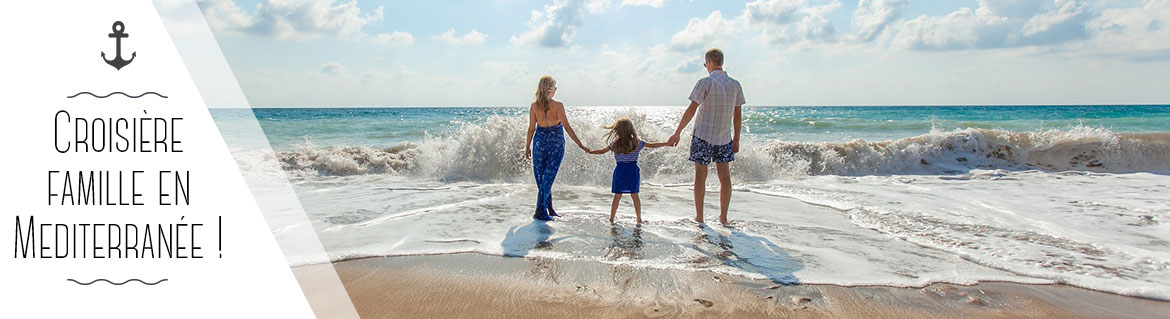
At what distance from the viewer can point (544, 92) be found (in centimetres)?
538

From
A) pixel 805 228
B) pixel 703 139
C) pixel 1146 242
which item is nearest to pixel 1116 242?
pixel 1146 242

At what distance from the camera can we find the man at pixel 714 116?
5102mm

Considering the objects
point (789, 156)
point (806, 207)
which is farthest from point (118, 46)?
point (789, 156)

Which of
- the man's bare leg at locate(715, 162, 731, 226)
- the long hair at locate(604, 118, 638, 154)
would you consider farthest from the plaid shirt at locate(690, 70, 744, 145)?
the long hair at locate(604, 118, 638, 154)

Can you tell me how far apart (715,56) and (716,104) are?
0.45 m

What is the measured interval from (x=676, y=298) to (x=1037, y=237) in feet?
12.4

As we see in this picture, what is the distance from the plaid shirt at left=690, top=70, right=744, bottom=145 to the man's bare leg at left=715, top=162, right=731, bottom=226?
0.25 meters

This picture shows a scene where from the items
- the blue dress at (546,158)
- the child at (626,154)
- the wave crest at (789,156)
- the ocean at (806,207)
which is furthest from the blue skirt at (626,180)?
the wave crest at (789,156)

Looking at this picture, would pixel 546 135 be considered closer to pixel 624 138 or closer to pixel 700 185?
pixel 624 138

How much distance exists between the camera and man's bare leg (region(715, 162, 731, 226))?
528 centimetres

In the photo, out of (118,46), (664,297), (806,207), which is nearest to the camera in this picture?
(664,297)

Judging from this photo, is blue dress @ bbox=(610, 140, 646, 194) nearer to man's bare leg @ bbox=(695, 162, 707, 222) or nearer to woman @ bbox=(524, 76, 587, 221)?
woman @ bbox=(524, 76, 587, 221)

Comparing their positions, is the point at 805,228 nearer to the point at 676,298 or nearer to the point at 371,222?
the point at 676,298

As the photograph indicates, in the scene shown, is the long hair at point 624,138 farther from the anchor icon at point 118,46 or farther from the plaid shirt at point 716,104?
the anchor icon at point 118,46
